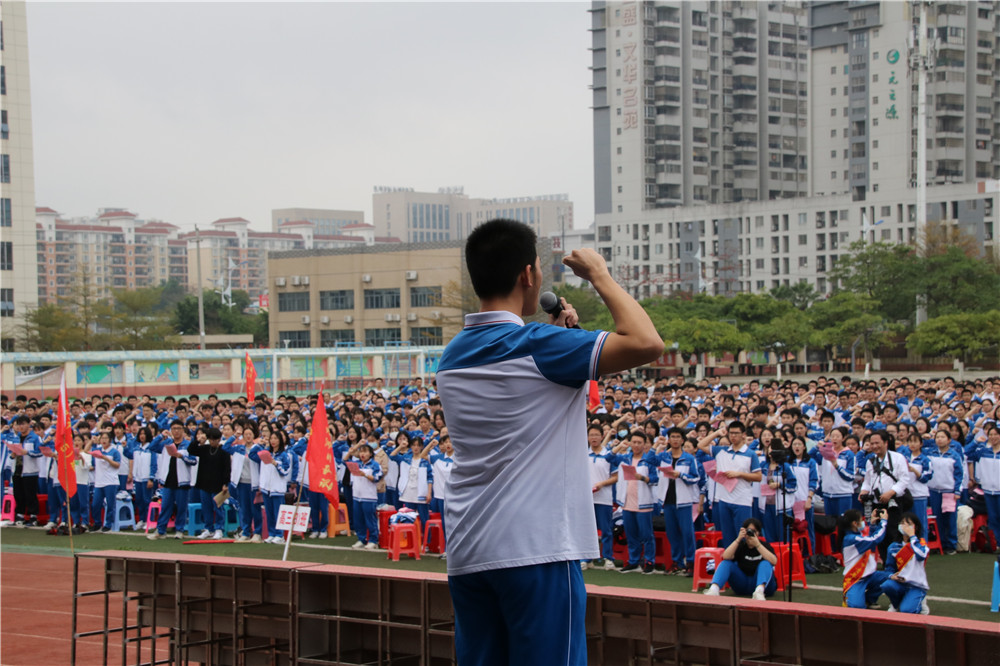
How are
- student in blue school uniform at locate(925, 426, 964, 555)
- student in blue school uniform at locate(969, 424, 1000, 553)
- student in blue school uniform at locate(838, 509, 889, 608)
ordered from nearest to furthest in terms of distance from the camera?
student in blue school uniform at locate(838, 509, 889, 608) < student in blue school uniform at locate(969, 424, 1000, 553) < student in blue school uniform at locate(925, 426, 964, 555)

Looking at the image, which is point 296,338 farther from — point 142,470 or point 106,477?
point 142,470

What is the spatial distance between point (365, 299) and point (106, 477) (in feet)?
152

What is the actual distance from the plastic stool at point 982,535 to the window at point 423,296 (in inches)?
1903

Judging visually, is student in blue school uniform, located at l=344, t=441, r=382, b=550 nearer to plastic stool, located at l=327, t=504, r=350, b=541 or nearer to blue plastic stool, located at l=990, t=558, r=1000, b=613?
plastic stool, located at l=327, t=504, r=350, b=541

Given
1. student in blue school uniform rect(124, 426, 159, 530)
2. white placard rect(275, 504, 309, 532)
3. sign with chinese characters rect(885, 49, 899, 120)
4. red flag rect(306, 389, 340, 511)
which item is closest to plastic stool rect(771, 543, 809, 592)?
red flag rect(306, 389, 340, 511)

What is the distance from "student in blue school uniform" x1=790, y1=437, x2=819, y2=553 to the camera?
38.6ft

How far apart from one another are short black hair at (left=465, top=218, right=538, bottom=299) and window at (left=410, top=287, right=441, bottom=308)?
57872 millimetres

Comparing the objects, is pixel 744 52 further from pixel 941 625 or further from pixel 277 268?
pixel 941 625

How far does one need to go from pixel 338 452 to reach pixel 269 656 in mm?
9258

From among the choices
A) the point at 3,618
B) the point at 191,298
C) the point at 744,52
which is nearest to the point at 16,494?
the point at 3,618

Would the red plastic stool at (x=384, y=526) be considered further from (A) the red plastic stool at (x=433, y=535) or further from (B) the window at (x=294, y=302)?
(B) the window at (x=294, y=302)

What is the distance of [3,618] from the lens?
11023 mm

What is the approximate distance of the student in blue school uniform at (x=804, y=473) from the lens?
38.6 ft

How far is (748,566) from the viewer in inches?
391
